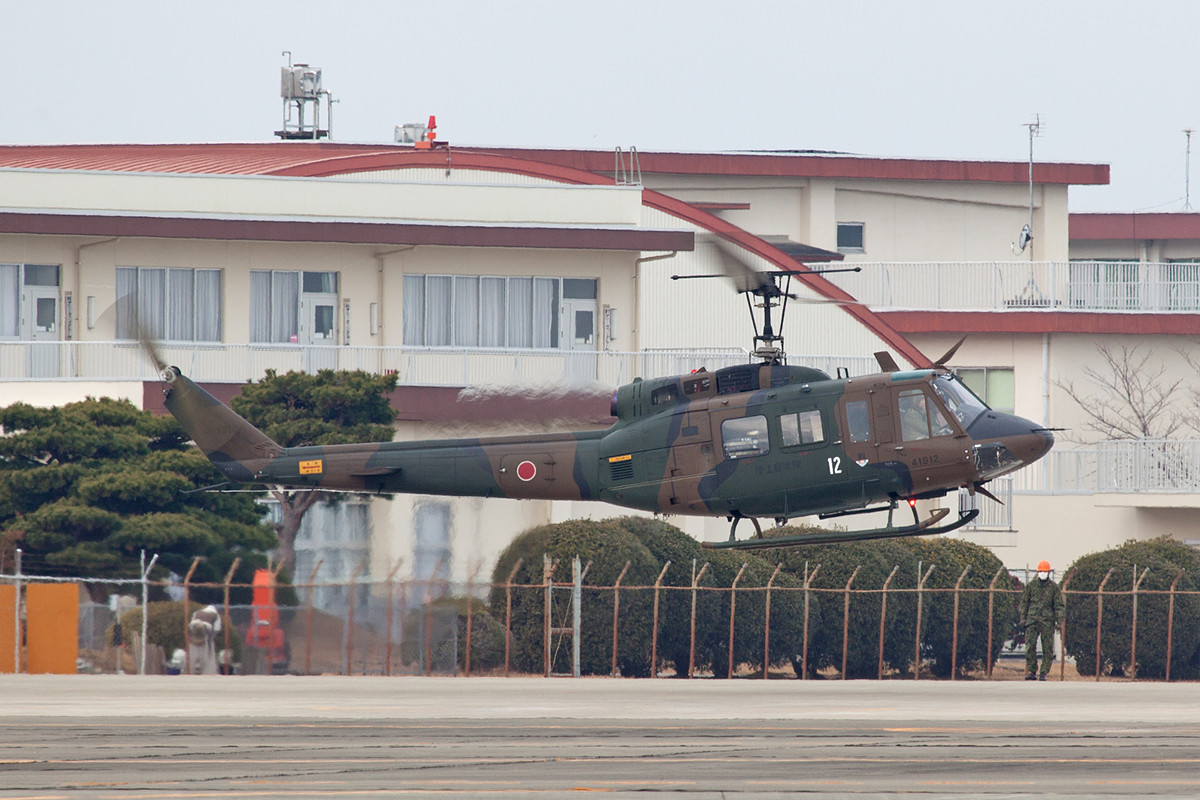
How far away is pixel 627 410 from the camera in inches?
915

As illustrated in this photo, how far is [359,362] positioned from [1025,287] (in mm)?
23167

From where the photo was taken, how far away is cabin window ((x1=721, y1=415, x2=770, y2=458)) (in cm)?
2222

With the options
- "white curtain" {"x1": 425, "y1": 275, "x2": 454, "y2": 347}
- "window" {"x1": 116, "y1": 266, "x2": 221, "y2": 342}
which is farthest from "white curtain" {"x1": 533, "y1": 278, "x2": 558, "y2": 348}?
"window" {"x1": 116, "y1": 266, "x2": 221, "y2": 342}

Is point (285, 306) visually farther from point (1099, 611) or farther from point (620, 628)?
point (1099, 611)

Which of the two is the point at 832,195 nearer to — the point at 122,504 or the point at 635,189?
the point at 635,189

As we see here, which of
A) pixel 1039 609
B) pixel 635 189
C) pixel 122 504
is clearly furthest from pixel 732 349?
pixel 122 504

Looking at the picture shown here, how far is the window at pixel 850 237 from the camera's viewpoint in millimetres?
59562

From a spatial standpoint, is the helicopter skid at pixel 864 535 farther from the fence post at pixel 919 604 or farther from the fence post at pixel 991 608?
the fence post at pixel 991 608

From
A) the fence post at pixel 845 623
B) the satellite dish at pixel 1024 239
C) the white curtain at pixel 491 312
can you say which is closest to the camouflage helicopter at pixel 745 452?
the fence post at pixel 845 623

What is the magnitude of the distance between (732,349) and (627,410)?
16865 millimetres

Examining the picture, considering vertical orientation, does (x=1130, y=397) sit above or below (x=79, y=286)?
below

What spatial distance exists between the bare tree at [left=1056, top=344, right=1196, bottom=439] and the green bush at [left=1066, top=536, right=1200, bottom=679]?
21400mm

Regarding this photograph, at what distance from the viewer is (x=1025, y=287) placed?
5309 centimetres

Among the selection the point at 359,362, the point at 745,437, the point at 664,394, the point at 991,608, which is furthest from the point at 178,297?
the point at 745,437
